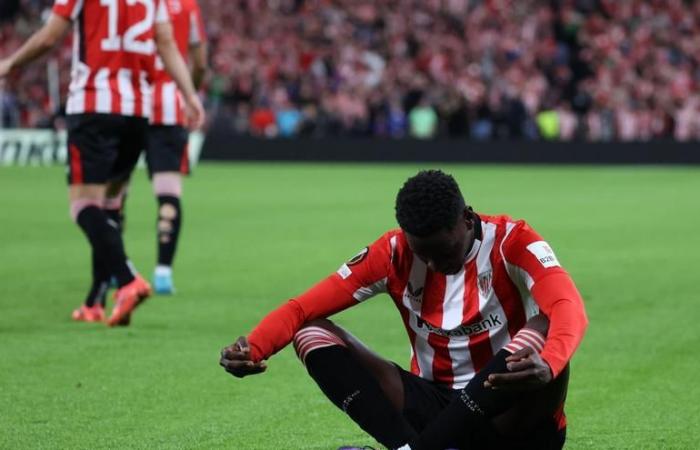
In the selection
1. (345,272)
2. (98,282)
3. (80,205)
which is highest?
(345,272)

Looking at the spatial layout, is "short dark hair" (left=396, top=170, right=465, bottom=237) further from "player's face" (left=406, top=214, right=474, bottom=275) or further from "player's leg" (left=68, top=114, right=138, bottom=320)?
"player's leg" (left=68, top=114, right=138, bottom=320)

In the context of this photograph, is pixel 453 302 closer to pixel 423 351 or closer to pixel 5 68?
pixel 423 351

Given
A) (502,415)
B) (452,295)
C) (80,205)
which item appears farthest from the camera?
(80,205)

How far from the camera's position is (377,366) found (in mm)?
5035

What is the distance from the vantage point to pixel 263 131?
34.9 m

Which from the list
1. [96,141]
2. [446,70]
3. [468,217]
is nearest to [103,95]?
[96,141]

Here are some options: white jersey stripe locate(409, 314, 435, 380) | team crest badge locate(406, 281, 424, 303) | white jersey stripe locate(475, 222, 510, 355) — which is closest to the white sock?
white jersey stripe locate(409, 314, 435, 380)

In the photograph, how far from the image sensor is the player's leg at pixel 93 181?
830cm

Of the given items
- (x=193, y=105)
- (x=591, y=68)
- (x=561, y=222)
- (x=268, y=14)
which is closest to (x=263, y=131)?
(x=268, y=14)

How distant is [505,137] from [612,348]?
25.8 meters

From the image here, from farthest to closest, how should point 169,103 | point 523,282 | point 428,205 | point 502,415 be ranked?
point 169,103, point 523,282, point 502,415, point 428,205

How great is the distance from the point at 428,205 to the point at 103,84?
15.6ft

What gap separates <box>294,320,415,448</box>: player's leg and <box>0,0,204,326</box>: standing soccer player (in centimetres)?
376

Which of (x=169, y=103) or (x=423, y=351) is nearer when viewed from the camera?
(x=423, y=351)
